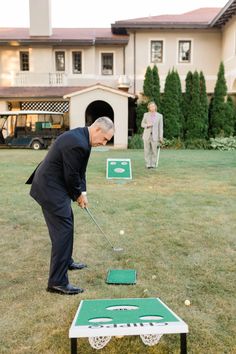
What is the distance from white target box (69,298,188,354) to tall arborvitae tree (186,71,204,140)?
64.9 ft

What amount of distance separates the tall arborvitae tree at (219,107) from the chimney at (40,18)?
37.3ft

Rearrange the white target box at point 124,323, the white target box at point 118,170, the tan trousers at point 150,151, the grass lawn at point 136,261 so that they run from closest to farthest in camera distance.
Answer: the white target box at point 124,323
the grass lawn at point 136,261
the white target box at point 118,170
the tan trousers at point 150,151

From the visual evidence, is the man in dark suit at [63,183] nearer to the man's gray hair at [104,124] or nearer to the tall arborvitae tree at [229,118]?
the man's gray hair at [104,124]

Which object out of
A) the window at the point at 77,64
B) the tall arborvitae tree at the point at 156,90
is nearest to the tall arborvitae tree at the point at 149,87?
the tall arborvitae tree at the point at 156,90

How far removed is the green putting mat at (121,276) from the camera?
407 cm

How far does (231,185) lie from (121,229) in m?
4.43

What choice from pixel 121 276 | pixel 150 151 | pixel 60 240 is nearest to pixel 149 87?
pixel 150 151

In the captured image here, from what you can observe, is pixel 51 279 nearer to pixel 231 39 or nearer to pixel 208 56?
pixel 231 39

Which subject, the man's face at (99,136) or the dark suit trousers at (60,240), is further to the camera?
the dark suit trousers at (60,240)

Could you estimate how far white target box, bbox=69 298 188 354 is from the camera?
2.37 m

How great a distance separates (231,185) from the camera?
950 centimetres

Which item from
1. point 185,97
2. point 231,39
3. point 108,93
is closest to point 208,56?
point 231,39

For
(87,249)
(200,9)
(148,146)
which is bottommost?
(87,249)

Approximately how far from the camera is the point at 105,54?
26.4 meters
